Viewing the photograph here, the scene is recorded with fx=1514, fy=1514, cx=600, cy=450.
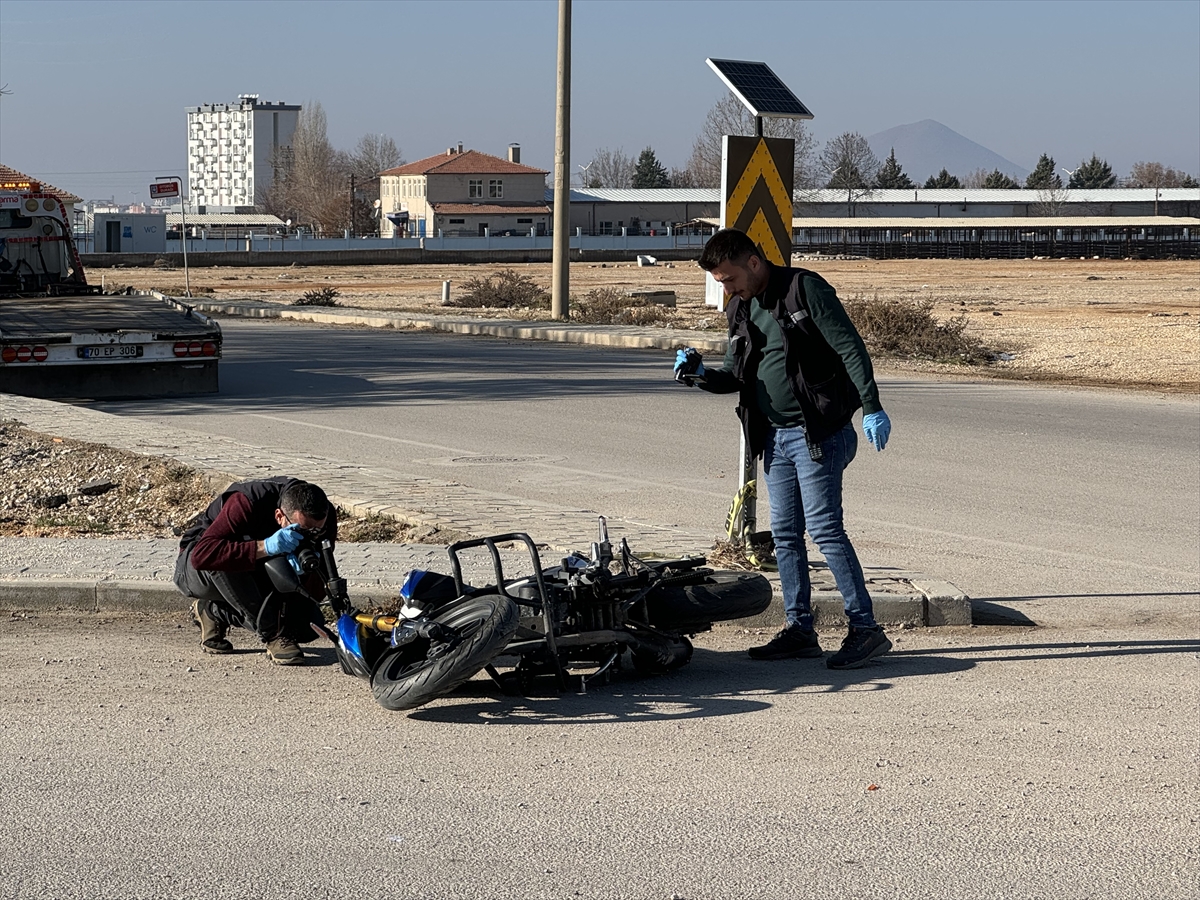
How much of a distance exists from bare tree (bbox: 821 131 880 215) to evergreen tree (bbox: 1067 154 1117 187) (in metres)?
24.1

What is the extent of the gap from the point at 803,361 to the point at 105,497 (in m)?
6.03

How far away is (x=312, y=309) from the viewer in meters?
35.9

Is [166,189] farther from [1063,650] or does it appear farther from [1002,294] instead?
[1063,650]

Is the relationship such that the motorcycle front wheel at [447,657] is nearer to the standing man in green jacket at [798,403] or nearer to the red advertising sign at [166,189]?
the standing man in green jacket at [798,403]

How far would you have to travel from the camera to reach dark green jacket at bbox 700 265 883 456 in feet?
19.0

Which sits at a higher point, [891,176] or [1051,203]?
[891,176]

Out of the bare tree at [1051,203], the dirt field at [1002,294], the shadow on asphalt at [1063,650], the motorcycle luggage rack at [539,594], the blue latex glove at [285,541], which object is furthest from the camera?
the bare tree at [1051,203]

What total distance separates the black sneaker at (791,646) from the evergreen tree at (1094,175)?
182639 millimetres

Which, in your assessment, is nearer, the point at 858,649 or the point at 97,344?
the point at 858,649

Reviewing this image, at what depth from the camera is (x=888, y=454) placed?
12.8 meters

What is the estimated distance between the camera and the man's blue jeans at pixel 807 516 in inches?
237

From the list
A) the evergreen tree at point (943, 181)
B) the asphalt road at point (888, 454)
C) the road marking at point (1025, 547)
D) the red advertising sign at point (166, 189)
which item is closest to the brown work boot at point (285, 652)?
the asphalt road at point (888, 454)

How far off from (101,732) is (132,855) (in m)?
1.21

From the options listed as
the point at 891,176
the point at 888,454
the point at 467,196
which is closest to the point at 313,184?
the point at 467,196
